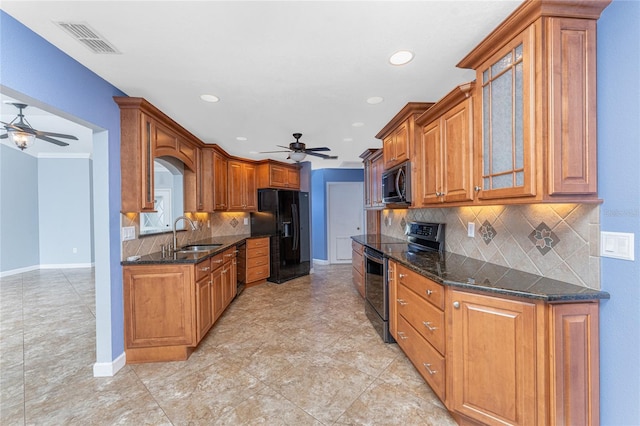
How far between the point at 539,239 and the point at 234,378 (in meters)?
2.45

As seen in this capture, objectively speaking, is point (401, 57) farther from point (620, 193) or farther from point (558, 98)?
point (620, 193)

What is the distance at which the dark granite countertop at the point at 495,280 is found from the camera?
48.9 inches

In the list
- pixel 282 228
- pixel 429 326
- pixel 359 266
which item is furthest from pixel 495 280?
pixel 282 228

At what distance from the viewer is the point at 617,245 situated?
1.22m

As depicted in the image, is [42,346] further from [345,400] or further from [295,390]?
[345,400]

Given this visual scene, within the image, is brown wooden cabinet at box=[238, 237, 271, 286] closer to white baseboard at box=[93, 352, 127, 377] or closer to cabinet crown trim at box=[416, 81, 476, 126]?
white baseboard at box=[93, 352, 127, 377]

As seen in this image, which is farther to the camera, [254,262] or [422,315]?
[254,262]

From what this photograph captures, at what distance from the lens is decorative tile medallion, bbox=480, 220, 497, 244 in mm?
2012

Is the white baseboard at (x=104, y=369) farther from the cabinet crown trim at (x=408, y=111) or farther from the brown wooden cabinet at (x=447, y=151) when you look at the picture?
the cabinet crown trim at (x=408, y=111)

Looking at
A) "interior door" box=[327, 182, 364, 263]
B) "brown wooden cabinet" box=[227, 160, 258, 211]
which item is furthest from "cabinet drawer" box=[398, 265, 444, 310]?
"interior door" box=[327, 182, 364, 263]

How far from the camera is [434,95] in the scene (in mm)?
2385

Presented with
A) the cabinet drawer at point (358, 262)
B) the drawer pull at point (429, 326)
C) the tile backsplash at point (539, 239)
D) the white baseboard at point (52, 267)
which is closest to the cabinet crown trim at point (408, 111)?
the tile backsplash at point (539, 239)

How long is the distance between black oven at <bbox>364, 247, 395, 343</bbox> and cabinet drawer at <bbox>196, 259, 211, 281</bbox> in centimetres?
182

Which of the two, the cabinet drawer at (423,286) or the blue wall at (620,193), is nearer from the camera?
the blue wall at (620,193)
